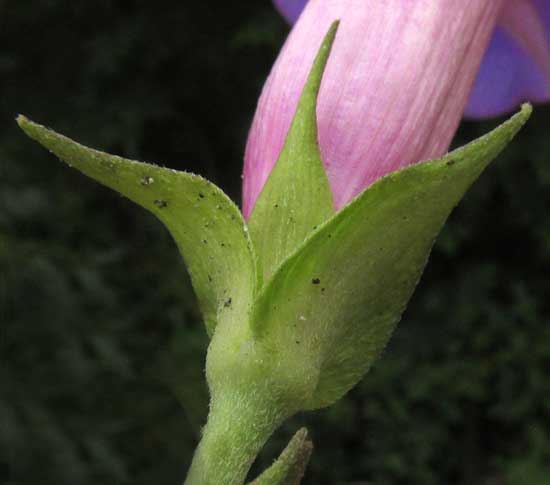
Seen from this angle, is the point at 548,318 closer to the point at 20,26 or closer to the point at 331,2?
the point at 20,26

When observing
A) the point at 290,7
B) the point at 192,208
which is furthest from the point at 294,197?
the point at 290,7

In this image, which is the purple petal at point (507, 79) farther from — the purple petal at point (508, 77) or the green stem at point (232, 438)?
the green stem at point (232, 438)

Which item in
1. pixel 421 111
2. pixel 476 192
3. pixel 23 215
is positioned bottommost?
pixel 476 192

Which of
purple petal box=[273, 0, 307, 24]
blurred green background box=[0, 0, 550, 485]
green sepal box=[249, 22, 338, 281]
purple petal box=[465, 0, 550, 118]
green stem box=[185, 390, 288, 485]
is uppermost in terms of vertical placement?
purple petal box=[273, 0, 307, 24]

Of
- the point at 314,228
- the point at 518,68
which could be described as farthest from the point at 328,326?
the point at 518,68

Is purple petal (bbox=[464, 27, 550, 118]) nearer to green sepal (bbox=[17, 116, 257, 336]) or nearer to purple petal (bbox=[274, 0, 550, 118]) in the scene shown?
purple petal (bbox=[274, 0, 550, 118])

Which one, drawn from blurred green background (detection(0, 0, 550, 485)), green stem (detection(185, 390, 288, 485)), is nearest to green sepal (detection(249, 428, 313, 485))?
green stem (detection(185, 390, 288, 485))
